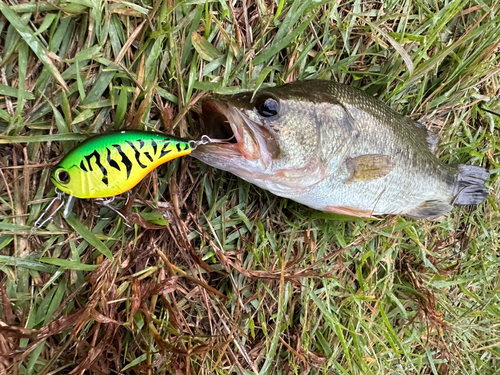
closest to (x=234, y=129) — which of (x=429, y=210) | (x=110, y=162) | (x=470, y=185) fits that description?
(x=110, y=162)

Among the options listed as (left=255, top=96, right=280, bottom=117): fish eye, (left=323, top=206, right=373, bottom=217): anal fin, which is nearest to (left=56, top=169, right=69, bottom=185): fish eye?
(left=255, top=96, right=280, bottom=117): fish eye

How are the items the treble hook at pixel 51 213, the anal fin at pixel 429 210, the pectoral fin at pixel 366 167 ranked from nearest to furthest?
1. the treble hook at pixel 51 213
2. the pectoral fin at pixel 366 167
3. the anal fin at pixel 429 210

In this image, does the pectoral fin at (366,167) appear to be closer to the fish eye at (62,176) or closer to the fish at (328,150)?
the fish at (328,150)

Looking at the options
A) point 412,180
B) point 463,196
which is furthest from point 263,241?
point 463,196

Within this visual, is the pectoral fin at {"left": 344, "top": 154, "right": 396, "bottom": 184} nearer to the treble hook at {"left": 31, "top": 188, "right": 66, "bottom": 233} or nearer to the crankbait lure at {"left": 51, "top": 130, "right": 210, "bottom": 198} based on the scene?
the crankbait lure at {"left": 51, "top": 130, "right": 210, "bottom": 198}

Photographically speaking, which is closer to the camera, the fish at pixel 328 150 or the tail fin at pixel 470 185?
the fish at pixel 328 150

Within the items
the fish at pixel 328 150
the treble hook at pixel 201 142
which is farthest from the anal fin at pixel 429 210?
the treble hook at pixel 201 142

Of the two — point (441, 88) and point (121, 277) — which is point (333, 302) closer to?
point (121, 277)
